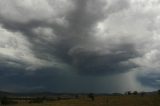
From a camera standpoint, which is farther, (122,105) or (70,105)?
(70,105)

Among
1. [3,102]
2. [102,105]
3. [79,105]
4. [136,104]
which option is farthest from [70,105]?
[3,102]

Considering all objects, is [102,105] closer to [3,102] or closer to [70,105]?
[70,105]

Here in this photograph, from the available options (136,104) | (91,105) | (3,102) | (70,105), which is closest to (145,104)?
(136,104)

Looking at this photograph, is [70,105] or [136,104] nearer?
[136,104]

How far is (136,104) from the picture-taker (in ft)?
372

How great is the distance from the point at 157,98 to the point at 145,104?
605 inches

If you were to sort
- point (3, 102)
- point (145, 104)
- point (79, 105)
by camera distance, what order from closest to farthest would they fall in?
point (145, 104), point (79, 105), point (3, 102)

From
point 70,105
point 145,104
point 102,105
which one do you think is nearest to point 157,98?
point 145,104

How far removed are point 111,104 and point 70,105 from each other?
18.6 m

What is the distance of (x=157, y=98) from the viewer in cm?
12575

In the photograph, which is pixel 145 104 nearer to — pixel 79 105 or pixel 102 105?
pixel 102 105

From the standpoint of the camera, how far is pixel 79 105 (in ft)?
397

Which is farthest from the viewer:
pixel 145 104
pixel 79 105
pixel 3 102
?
pixel 3 102

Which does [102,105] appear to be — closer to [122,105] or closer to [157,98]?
[122,105]
